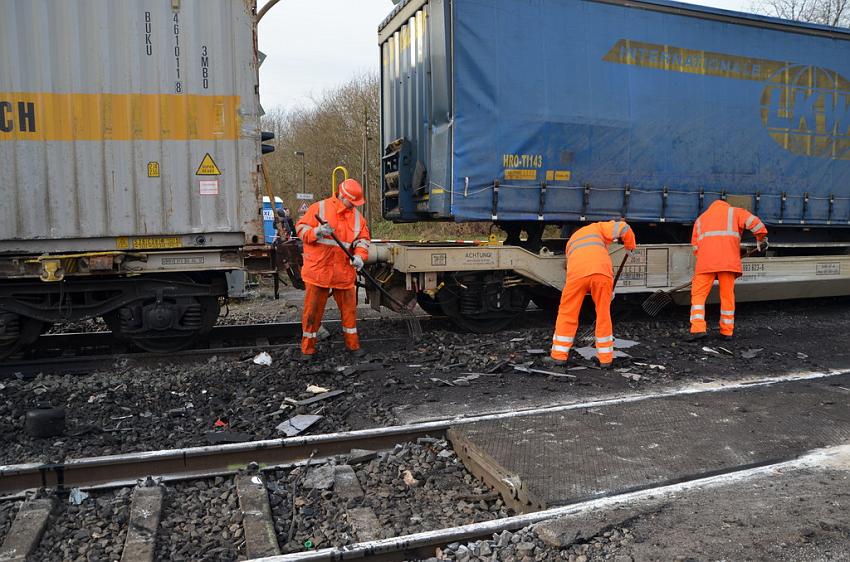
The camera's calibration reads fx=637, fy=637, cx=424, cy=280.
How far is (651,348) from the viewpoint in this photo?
22.4 ft

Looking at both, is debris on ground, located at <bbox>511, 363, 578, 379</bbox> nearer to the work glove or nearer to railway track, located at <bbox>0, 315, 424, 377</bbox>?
railway track, located at <bbox>0, 315, 424, 377</bbox>

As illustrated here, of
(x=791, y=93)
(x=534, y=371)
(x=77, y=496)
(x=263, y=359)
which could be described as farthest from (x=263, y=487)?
(x=791, y=93)

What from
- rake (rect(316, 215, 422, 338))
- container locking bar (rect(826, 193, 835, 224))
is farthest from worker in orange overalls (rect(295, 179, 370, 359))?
container locking bar (rect(826, 193, 835, 224))

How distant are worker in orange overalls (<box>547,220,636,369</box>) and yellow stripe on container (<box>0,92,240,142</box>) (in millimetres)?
3555

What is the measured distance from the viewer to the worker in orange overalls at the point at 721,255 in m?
7.02

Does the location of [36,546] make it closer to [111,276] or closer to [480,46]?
[111,276]

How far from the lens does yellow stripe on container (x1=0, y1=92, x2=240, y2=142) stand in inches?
227

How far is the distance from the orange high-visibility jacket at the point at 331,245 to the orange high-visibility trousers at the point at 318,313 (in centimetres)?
10

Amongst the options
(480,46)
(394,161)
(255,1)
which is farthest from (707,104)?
(255,1)

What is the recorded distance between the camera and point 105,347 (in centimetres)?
680

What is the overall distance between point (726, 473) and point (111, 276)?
5.60 metres

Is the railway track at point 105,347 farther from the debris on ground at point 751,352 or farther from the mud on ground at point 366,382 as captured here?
the debris on ground at point 751,352

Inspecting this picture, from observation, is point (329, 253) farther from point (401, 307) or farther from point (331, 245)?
point (401, 307)

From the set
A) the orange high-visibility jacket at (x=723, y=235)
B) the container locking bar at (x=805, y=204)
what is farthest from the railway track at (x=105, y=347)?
the container locking bar at (x=805, y=204)
